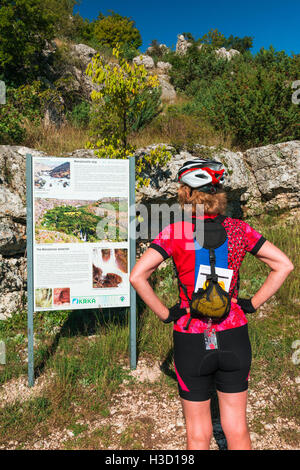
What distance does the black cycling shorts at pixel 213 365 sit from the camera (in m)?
1.69

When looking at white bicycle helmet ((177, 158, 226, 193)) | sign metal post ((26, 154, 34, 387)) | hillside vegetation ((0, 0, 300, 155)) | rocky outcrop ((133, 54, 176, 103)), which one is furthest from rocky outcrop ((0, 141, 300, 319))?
rocky outcrop ((133, 54, 176, 103))

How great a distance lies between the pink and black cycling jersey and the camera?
1696mm

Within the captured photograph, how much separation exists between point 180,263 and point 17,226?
3.41 meters

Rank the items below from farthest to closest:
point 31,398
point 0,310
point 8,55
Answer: point 8,55 < point 0,310 < point 31,398

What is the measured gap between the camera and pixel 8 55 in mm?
9016

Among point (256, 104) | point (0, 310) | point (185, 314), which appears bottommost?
point (0, 310)

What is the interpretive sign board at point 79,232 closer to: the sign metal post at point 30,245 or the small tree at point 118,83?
the sign metal post at point 30,245

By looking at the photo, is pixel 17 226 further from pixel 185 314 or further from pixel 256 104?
pixel 256 104

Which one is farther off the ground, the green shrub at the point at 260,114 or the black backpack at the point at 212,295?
the green shrub at the point at 260,114

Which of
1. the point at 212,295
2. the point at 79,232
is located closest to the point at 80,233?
the point at 79,232

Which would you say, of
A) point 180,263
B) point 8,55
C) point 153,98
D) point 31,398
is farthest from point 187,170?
point 8,55

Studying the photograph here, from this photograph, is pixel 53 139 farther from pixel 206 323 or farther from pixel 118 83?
pixel 206 323

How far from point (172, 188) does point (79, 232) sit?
2559 millimetres

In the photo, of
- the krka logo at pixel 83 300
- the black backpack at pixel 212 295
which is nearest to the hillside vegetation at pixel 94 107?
the krka logo at pixel 83 300
